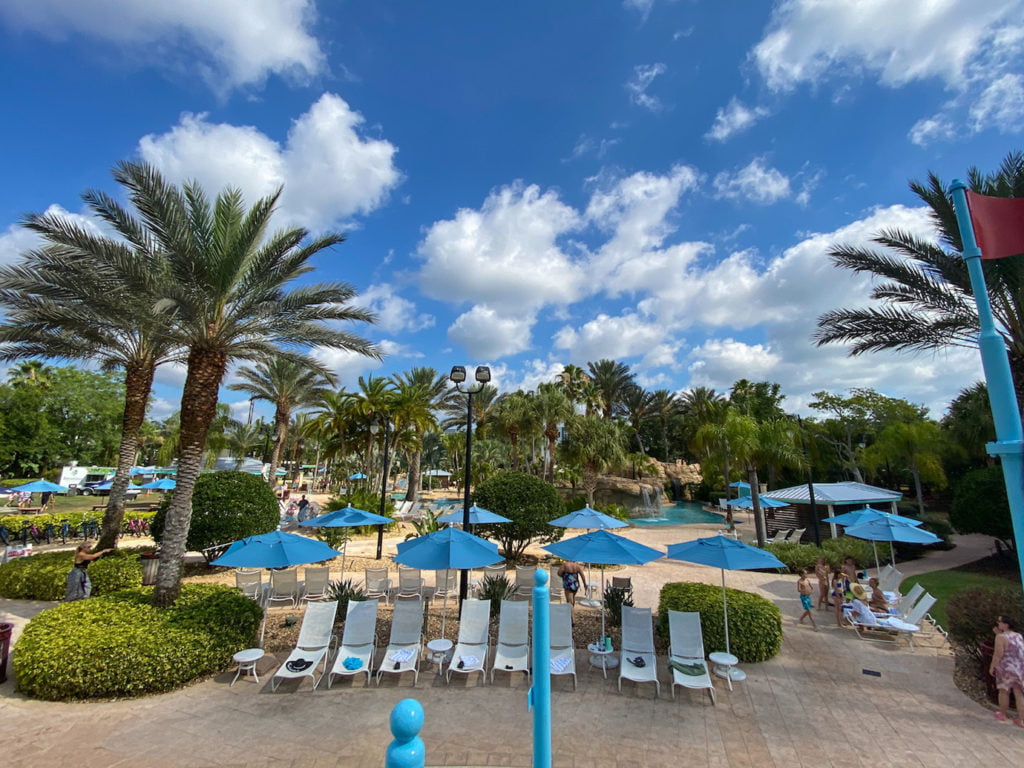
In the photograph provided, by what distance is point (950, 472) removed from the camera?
102ft

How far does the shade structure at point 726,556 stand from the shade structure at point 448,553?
3212mm

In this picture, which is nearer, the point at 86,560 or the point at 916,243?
the point at 86,560

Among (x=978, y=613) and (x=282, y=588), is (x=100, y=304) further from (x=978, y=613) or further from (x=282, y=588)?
(x=978, y=613)

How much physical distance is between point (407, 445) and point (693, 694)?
78.6ft

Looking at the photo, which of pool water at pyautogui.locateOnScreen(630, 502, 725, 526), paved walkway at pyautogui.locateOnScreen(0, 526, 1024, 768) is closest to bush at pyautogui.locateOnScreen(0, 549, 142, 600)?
paved walkway at pyautogui.locateOnScreen(0, 526, 1024, 768)

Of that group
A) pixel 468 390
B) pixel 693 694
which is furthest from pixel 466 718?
pixel 468 390

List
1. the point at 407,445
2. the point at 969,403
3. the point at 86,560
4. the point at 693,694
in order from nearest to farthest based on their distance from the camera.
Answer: the point at 693,694 → the point at 86,560 → the point at 969,403 → the point at 407,445

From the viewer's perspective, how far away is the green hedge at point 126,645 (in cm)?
640

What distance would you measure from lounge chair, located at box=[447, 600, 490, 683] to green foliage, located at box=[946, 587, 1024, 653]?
743 centimetres

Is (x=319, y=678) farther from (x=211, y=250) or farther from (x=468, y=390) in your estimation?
(x=211, y=250)

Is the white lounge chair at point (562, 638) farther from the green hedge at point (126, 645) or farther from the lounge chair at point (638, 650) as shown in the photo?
the green hedge at point (126, 645)

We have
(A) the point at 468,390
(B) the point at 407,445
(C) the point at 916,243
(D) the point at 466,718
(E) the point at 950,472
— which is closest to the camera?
(D) the point at 466,718

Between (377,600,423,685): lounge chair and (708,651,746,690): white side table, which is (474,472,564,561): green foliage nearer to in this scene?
(377,600,423,685): lounge chair

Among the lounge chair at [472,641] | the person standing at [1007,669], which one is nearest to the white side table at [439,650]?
the lounge chair at [472,641]
